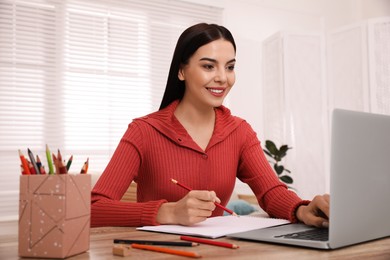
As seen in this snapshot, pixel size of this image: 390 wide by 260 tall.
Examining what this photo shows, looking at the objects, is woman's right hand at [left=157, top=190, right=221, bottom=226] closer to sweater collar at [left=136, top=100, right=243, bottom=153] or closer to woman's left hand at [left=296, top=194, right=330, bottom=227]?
woman's left hand at [left=296, top=194, right=330, bottom=227]

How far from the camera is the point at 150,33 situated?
4.16 m

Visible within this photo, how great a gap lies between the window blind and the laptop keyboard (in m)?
2.95

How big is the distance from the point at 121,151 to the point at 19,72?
8.03 feet

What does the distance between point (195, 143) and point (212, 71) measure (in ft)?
0.84

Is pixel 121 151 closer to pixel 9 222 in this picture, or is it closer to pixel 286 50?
pixel 9 222

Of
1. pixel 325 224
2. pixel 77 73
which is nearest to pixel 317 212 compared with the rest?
pixel 325 224

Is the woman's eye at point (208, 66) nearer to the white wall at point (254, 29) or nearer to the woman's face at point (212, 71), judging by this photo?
the woman's face at point (212, 71)

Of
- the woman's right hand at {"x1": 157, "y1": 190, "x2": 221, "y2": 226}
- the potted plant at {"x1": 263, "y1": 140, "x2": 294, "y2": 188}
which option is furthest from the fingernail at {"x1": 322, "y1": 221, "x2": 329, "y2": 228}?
the potted plant at {"x1": 263, "y1": 140, "x2": 294, "y2": 188}

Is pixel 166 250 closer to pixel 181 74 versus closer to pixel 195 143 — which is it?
pixel 195 143

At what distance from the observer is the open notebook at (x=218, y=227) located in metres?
0.97

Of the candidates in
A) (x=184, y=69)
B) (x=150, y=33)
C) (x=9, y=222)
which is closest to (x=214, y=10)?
(x=150, y=33)

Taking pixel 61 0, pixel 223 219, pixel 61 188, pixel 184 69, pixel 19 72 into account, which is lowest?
pixel 223 219

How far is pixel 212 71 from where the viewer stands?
5.06 ft

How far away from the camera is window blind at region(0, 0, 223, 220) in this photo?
3.59 meters
